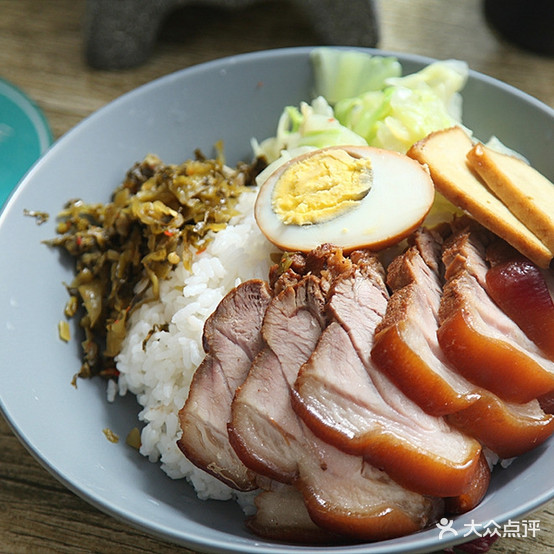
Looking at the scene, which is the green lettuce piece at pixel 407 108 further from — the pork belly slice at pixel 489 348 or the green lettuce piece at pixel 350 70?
the pork belly slice at pixel 489 348

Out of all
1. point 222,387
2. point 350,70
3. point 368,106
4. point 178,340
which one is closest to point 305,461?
point 222,387

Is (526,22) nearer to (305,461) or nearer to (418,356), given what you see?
(418,356)

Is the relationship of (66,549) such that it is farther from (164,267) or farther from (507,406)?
(507,406)

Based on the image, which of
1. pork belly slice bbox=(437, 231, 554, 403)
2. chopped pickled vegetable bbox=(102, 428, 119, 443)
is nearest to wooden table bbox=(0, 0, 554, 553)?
chopped pickled vegetable bbox=(102, 428, 119, 443)

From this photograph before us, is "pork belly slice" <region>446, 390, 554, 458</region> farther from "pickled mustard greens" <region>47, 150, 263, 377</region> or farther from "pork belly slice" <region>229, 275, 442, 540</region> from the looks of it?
"pickled mustard greens" <region>47, 150, 263, 377</region>

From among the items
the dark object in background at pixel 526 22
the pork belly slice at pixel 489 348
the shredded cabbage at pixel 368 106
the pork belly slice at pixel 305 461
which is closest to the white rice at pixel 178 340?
the pork belly slice at pixel 305 461

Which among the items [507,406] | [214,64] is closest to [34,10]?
[214,64]
